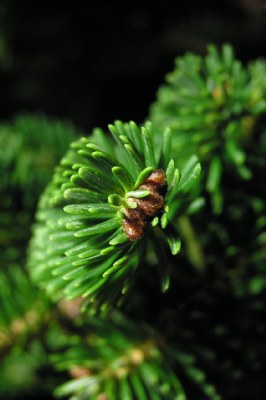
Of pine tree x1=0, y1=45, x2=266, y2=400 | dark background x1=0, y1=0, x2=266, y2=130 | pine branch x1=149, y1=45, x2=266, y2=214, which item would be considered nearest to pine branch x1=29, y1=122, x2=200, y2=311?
pine tree x1=0, y1=45, x2=266, y2=400

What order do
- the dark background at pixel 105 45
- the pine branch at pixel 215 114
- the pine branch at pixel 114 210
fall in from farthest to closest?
1. the dark background at pixel 105 45
2. the pine branch at pixel 215 114
3. the pine branch at pixel 114 210

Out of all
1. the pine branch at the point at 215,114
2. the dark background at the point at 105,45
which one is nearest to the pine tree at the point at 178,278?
the pine branch at the point at 215,114

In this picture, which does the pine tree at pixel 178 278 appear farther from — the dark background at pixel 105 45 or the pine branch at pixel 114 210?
the dark background at pixel 105 45

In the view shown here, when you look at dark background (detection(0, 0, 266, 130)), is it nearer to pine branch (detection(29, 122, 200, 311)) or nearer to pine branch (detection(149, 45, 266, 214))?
pine branch (detection(149, 45, 266, 214))

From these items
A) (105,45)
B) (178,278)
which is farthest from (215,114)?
(105,45)

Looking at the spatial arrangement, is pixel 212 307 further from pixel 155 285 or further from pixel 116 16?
pixel 116 16

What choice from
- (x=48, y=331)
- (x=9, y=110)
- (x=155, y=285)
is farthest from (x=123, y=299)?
(x=9, y=110)
